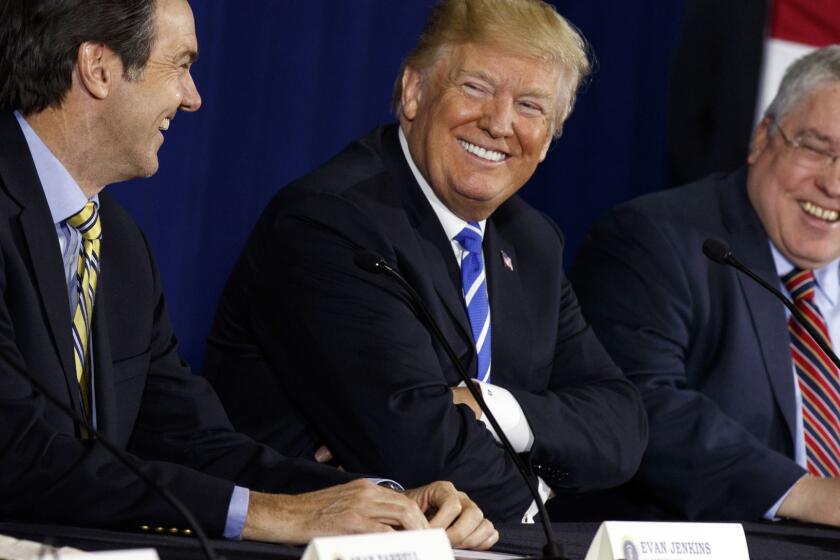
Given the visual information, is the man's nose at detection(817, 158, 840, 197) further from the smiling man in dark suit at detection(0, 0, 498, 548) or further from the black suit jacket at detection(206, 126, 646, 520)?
the smiling man in dark suit at detection(0, 0, 498, 548)

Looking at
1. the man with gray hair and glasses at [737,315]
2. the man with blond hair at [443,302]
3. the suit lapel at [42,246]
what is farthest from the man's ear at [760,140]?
the suit lapel at [42,246]

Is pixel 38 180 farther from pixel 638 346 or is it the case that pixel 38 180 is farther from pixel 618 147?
pixel 618 147

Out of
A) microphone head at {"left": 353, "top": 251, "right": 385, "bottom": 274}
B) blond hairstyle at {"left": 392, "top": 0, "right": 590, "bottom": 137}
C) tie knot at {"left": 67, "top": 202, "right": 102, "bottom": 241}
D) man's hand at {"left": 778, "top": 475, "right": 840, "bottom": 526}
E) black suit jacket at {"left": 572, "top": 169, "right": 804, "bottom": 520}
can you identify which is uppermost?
blond hairstyle at {"left": 392, "top": 0, "right": 590, "bottom": 137}

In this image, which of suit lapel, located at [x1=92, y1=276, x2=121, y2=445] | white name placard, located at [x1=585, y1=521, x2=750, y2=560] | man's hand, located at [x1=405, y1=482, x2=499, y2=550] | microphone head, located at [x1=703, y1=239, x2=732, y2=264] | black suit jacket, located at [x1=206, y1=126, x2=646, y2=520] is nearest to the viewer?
white name placard, located at [x1=585, y1=521, x2=750, y2=560]

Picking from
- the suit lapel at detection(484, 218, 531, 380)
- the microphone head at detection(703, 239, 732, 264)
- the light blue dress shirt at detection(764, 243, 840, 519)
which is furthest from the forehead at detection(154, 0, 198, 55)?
the light blue dress shirt at detection(764, 243, 840, 519)

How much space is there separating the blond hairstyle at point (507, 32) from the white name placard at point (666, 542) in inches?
55.5

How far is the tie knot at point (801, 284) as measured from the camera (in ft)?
12.3

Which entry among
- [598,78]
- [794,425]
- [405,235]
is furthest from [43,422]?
[598,78]

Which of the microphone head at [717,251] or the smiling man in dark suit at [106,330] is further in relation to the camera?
the microphone head at [717,251]

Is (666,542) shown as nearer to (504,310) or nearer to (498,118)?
(504,310)

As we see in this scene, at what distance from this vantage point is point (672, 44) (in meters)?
4.84

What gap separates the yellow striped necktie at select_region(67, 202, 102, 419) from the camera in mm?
2432

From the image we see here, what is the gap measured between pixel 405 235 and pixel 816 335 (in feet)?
2.90

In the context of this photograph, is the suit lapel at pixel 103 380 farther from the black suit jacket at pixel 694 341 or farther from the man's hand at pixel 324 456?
the black suit jacket at pixel 694 341
